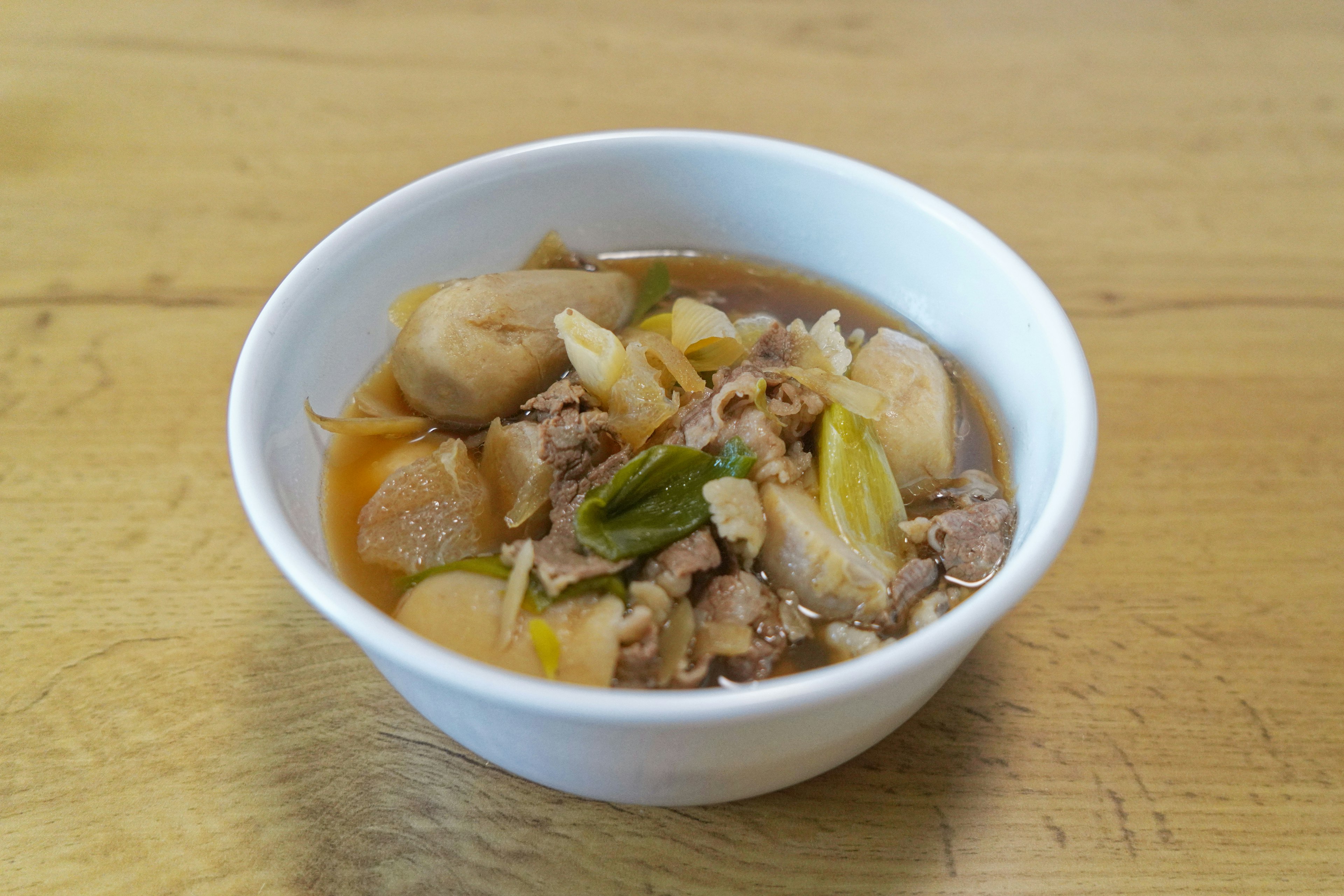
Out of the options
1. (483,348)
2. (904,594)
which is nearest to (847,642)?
(904,594)

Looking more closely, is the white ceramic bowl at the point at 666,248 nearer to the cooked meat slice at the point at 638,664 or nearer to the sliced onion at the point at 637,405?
the cooked meat slice at the point at 638,664

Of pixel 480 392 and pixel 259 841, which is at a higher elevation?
pixel 480 392

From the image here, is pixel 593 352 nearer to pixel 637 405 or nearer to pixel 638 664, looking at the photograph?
pixel 637 405

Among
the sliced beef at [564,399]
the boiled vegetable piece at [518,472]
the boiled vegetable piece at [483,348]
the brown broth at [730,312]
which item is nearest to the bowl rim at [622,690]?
the brown broth at [730,312]

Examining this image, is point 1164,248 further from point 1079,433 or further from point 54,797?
point 54,797

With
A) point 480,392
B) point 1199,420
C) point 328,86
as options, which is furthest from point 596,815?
point 328,86

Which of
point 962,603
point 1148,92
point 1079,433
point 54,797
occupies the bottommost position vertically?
point 54,797

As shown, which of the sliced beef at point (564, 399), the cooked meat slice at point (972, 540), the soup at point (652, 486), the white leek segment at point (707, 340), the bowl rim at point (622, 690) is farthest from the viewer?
the white leek segment at point (707, 340)
